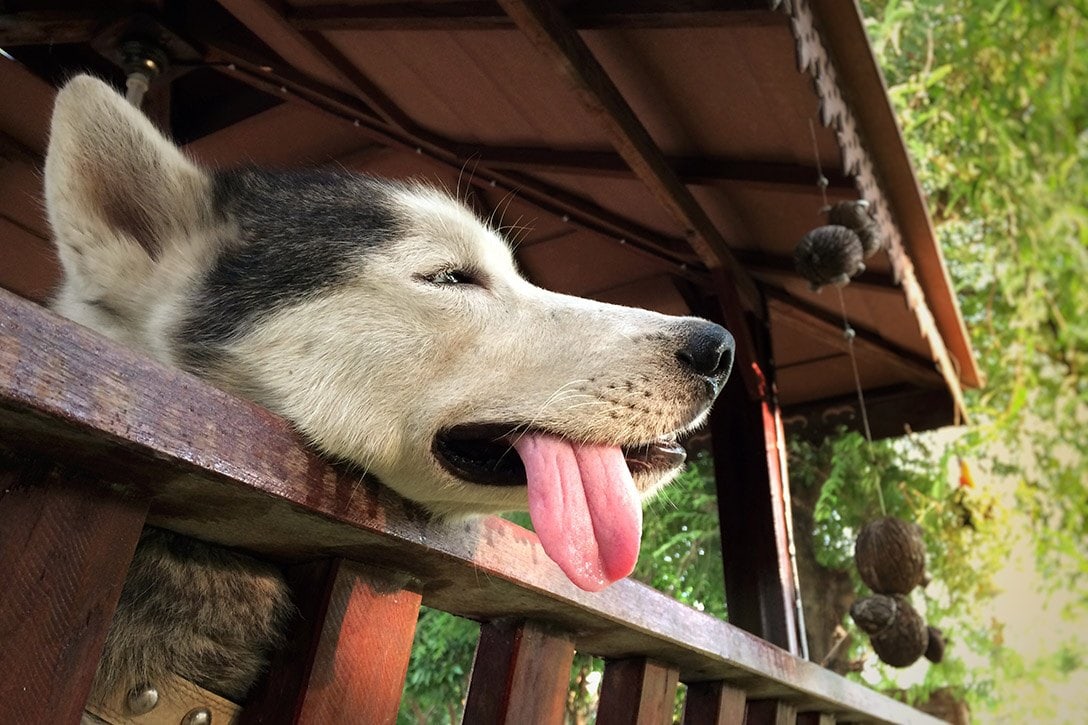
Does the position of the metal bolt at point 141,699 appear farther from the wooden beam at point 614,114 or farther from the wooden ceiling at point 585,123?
the wooden beam at point 614,114

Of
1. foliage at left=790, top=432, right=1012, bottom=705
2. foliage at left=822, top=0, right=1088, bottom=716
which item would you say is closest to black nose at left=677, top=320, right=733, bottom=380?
foliage at left=790, top=432, right=1012, bottom=705

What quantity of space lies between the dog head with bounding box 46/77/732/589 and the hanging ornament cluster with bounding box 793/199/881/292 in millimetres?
1172

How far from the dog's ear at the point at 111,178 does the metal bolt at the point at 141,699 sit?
23.1 inches

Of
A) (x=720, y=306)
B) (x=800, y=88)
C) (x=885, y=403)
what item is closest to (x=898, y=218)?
(x=720, y=306)

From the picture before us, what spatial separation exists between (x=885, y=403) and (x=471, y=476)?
3.10 m

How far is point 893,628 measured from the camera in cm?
269

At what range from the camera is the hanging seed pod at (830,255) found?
87.3 inches

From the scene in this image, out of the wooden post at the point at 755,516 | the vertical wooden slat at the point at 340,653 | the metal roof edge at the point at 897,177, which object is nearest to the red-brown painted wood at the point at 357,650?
the vertical wooden slat at the point at 340,653

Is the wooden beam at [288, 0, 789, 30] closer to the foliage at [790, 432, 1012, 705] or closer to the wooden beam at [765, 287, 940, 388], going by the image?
the wooden beam at [765, 287, 940, 388]

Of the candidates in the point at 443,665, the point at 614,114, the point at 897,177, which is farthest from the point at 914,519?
the point at 614,114

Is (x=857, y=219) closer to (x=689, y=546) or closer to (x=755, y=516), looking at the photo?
(x=755, y=516)

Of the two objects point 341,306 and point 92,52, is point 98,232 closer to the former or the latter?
point 341,306

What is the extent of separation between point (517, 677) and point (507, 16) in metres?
1.38

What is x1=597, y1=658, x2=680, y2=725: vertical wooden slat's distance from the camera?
56.5 inches
